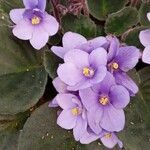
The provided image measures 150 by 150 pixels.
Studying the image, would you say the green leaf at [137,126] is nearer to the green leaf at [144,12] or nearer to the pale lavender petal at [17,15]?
the green leaf at [144,12]

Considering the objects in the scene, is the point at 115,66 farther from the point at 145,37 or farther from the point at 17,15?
the point at 17,15

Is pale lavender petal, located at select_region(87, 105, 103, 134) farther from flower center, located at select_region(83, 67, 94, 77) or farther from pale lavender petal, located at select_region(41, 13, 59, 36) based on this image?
pale lavender petal, located at select_region(41, 13, 59, 36)

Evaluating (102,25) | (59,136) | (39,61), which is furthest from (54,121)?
(102,25)

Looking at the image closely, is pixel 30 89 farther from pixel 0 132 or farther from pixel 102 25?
pixel 102 25

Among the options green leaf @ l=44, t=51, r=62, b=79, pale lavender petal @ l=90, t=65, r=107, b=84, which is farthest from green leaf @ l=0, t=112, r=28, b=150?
pale lavender petal @ l=90, t=65, r=107, b=84

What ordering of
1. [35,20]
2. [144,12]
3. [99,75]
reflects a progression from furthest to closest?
1. [144,12]
2. [35,20]
3. [99,75]

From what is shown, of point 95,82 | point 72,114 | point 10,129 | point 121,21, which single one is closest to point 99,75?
point 95,82
